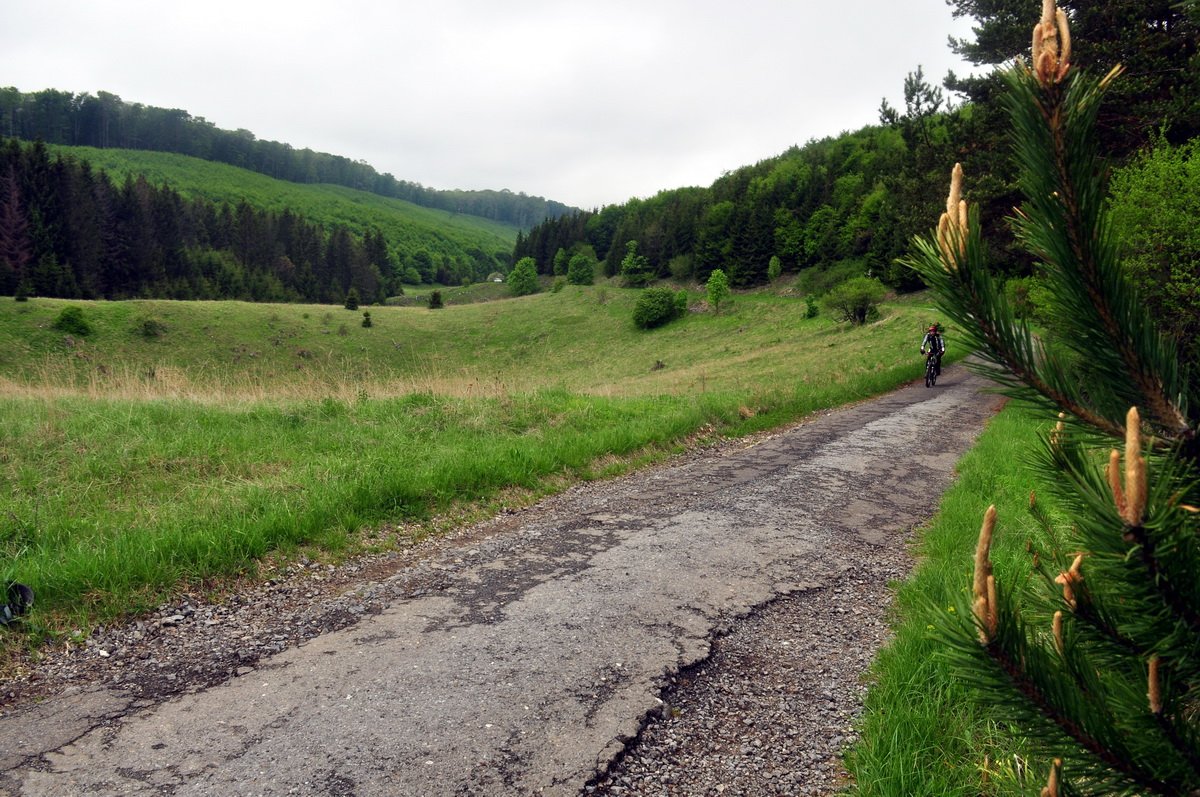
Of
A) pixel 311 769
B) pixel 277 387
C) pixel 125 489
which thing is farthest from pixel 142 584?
pixel 277 387

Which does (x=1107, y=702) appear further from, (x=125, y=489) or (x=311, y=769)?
(x=125, y=489)

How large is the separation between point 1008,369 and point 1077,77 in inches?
22.1

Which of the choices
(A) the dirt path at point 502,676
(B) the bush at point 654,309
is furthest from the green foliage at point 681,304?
(A) the dirt path at point 502,676

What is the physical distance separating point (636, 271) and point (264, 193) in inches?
4626

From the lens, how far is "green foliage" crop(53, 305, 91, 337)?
38.2m

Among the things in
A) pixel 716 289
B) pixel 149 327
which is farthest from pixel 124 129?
pixel 716 289

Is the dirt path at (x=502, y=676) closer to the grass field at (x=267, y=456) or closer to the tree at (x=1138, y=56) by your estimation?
the grass field at (x=267, y=456)

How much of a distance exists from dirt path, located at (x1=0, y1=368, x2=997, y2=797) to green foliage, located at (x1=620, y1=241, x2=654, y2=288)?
74.8 metres

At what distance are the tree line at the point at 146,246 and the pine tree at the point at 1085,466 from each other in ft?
187

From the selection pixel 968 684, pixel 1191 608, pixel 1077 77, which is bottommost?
pixel 968 684

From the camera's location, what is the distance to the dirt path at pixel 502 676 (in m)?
3.10

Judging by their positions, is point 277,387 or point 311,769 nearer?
point 311,769

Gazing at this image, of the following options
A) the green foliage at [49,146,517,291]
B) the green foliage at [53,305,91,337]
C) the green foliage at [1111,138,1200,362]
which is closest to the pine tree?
the green foliage at [1111,138,1200,362]

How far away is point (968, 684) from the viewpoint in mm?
1362
